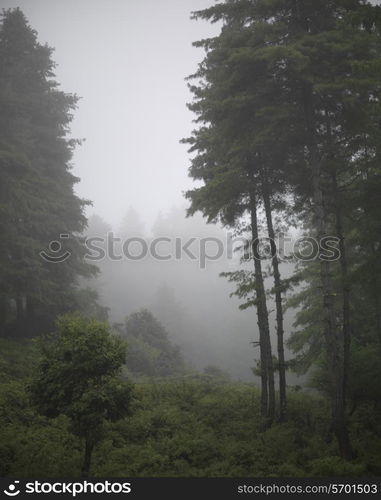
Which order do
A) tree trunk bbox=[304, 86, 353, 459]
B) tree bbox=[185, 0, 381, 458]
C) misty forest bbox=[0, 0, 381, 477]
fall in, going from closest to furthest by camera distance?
misty forest bbox=[0, 0, 381, 477] < tree trunk bbox=[304, 86, 353, 459] < tree bbox=[185, 0, 381, 458]

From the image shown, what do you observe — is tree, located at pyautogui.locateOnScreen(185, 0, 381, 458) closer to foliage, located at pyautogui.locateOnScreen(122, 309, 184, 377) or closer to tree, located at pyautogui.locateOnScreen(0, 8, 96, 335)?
tree, located at pyautogui.locateOnScreen(0, 8, 96, 335)

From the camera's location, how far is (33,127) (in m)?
21.0

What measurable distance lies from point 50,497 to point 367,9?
1452 centimetres

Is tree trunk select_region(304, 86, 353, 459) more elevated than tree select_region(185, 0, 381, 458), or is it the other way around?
tree select_region(185, 0, 381, 458)

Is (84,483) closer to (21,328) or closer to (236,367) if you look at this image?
(21,328)

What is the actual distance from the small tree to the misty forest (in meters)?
0.05

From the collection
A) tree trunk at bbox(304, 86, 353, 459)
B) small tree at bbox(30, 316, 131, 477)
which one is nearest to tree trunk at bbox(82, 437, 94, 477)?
small tree at bbox(30, 316, 131, 477)

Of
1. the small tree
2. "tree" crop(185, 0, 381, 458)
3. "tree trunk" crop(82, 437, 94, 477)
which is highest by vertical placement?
"tree" crop(185, 0, 381, 458)

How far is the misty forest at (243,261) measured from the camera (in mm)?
9094

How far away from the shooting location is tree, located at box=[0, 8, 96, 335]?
1727 cm

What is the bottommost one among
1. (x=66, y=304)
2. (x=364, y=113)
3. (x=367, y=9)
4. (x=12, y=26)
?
(x=66, y=304)

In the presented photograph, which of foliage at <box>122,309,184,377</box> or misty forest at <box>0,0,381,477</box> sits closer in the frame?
misty forest at <box>0,0,381,477</box>

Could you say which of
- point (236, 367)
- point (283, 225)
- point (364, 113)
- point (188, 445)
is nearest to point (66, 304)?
point (188, 445)

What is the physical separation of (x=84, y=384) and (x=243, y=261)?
8.15 meters
